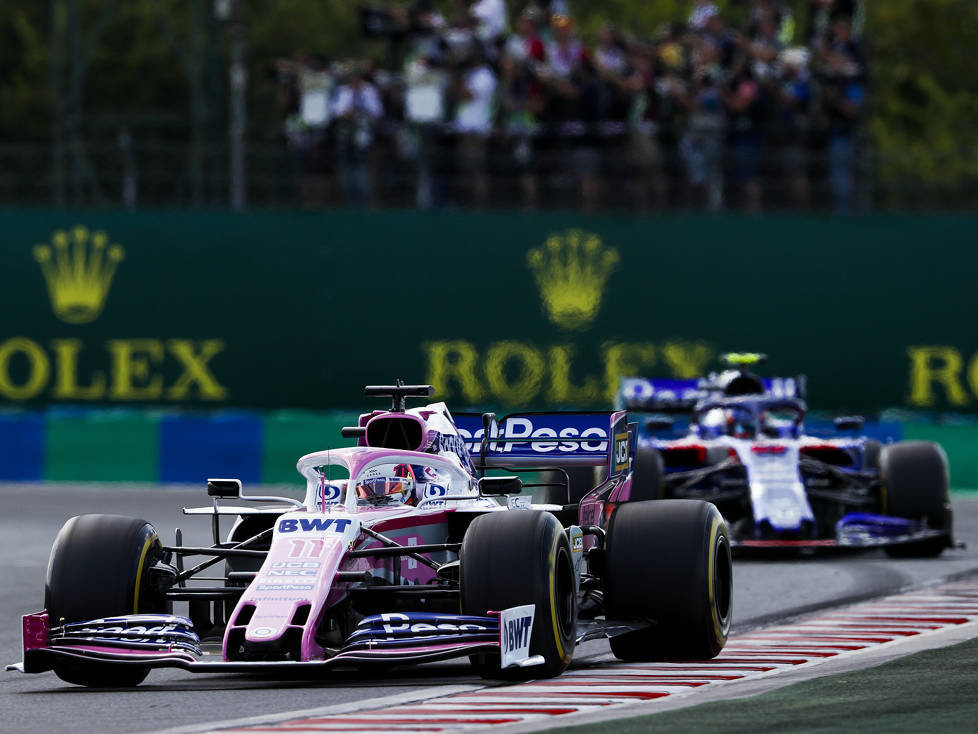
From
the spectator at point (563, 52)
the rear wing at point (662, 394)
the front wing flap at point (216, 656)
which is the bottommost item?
the front wing flap at point (216, 656)

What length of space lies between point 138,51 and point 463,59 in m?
30.5

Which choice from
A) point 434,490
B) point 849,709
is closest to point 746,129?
point 434,490

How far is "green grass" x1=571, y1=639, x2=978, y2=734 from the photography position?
7.55m

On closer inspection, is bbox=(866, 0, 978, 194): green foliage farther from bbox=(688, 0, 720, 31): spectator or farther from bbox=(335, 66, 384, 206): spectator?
bbox=(335, 66, 384, 206): spectator

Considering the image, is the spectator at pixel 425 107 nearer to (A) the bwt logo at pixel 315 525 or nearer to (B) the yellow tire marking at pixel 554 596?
(A) the bwt logo at pixel 315 525

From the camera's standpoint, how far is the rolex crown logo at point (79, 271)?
23141mm

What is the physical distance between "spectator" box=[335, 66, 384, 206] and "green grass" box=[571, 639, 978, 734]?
47.2 ft

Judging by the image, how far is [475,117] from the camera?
22641mm

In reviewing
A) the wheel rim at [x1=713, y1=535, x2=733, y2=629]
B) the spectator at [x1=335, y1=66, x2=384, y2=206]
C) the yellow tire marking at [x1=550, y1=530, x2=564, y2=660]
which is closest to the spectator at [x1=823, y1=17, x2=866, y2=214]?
the spectator at [x1=335, y1=66, x2=384, y2=206]

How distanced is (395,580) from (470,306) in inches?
522

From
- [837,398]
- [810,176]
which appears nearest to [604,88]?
[810,176]

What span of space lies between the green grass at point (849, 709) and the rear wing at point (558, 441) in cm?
224

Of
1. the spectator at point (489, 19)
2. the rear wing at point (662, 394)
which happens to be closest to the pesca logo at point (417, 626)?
the rear wing at point (662, 394)

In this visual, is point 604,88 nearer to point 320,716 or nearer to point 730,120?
point 730,120
